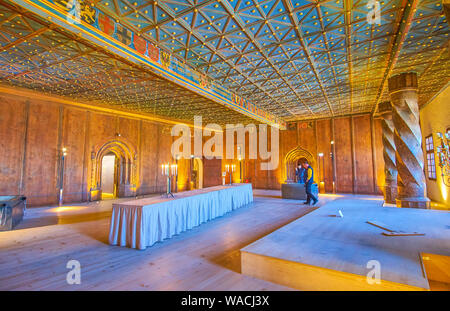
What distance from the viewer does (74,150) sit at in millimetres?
10172

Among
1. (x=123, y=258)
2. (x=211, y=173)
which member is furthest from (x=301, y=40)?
(x=211, y=173)

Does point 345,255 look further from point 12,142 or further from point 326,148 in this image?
point 326,148

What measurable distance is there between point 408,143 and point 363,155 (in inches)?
299

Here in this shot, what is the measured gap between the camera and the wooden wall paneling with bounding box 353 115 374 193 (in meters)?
13.2

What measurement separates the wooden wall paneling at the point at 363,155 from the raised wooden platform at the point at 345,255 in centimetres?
930

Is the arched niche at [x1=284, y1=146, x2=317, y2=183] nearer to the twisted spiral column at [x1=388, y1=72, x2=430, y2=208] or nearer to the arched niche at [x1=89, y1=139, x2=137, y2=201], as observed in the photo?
the twisted spiral column at [x1=388, y1=72, x2=430, y2=208]

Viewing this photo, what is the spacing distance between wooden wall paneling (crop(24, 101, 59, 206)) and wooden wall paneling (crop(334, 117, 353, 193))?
1549 centimetres

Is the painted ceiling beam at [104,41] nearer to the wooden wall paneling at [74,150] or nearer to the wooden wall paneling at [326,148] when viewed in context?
the wooden wall paneling at [74,150]

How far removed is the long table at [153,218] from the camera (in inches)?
177

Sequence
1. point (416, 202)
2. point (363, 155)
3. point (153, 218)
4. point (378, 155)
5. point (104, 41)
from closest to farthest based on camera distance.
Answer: point (104, 41) → point (153, 218) → point (416, 202) → point (378, 155) → point (363, 155)

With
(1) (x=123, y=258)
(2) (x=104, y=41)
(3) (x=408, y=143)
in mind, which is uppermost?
(2) (x=104, y=41)

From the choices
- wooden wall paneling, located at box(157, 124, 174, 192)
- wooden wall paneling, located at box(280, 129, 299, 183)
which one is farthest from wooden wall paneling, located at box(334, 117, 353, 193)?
wooden wall paneling, located at box(157, 124, 174, 192)

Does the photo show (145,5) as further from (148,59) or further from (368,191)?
(368,191)
